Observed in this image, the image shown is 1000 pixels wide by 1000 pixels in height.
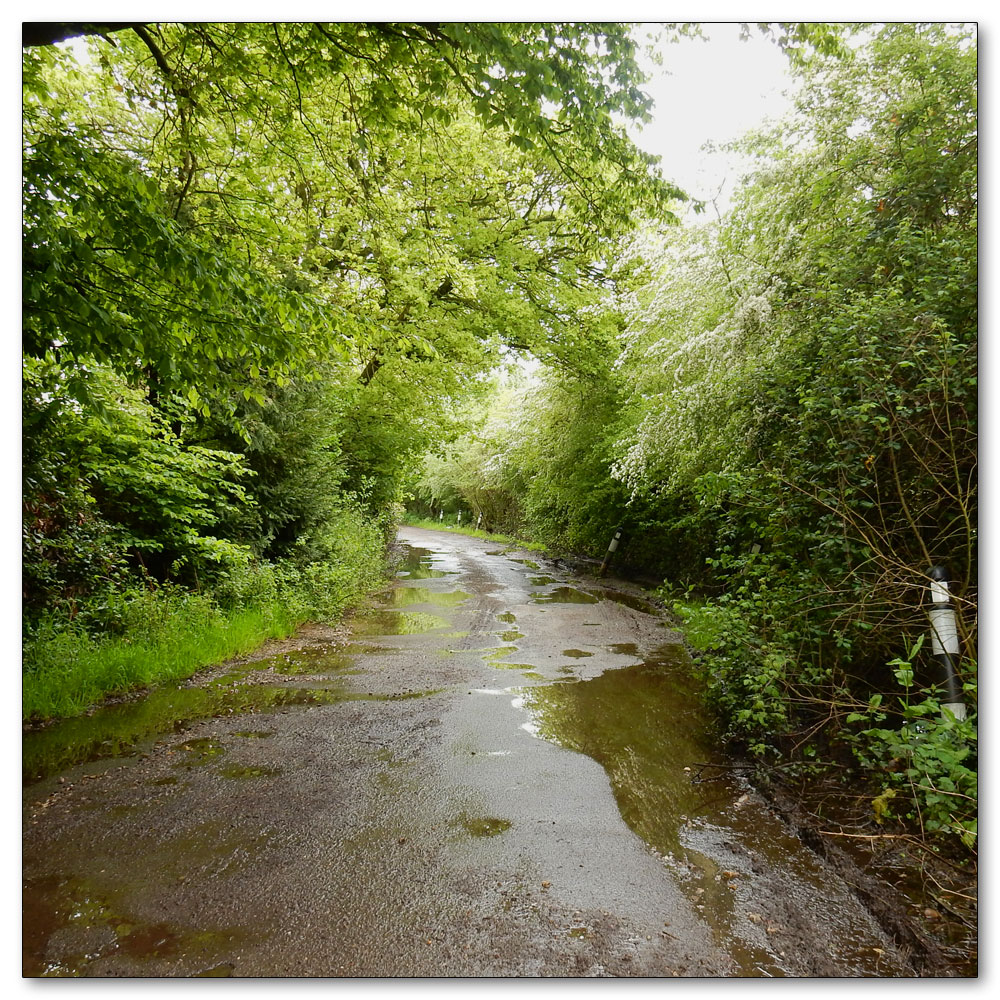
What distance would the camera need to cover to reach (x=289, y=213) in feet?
25.5

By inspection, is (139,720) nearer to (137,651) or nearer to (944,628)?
(137,651)

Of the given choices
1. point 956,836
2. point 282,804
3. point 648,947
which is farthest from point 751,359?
point 282,804

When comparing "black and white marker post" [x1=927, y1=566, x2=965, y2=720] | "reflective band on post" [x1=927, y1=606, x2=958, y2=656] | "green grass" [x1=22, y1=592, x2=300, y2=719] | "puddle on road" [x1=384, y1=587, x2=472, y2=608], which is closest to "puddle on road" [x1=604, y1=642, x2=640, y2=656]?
"puddle on road" [x1=384, y1=587, x2=472, y2=608]

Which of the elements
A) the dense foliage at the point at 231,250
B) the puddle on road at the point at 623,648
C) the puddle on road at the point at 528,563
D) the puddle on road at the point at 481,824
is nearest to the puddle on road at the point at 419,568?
the puddle on road at the point at 528,563

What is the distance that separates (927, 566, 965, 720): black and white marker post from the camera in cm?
291

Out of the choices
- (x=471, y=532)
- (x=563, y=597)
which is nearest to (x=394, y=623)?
(x=563, y=597)

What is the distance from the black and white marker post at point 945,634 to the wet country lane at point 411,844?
1.13 meters

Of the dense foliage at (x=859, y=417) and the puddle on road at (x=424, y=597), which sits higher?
the dense foliage at (x=859, y=417)

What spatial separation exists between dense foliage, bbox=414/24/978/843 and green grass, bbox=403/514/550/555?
1832cm

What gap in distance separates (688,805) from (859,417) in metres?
2.63

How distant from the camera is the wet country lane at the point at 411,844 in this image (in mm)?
2352

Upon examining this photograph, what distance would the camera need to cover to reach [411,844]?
124 inches

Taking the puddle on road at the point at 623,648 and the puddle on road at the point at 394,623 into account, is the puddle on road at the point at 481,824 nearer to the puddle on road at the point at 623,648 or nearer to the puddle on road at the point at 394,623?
the puddle on road at the point at 623,648

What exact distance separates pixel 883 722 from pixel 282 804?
3.81m
